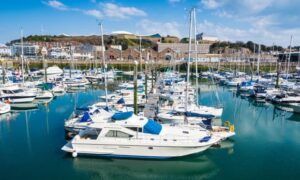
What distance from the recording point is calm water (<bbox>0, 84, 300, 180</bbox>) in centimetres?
1487

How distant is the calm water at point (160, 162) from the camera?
1487 cm

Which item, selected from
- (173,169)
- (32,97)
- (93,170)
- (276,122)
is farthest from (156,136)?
(32,97)

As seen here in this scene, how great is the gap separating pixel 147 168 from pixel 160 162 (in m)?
0.99

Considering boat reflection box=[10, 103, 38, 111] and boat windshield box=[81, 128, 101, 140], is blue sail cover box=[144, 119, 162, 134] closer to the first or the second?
boat windshield box=[81, 128, 101, 140]

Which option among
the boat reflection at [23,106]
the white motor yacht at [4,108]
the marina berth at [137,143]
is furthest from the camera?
the boat reflection at [23,106]

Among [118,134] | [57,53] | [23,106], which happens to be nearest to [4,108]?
[23,106]

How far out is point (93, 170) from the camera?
50.0 feet

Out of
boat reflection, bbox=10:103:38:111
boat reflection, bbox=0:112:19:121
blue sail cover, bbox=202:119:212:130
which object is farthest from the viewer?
boat reflection, bbox=10:103:38:111

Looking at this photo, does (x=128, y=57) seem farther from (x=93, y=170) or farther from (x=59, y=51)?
(x=93, y=170)

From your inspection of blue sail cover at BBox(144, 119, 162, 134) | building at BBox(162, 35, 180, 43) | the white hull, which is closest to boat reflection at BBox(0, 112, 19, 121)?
the white hull

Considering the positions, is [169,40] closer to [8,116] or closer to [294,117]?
[294,117]

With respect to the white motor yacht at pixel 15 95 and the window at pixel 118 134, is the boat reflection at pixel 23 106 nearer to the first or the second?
the white motor yacht at pixel 15 95

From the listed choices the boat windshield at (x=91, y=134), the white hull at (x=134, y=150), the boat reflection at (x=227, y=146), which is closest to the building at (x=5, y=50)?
the boat windshield at (x=91, y=134)

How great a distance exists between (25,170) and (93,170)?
4178 millimetres
